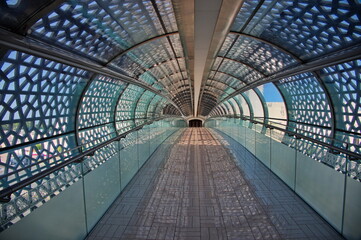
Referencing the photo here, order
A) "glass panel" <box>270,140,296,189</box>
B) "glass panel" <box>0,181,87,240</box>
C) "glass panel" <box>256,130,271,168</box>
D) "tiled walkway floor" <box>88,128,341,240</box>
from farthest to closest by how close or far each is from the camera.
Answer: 1. "glass panel" <box>256,130,271,168</box>
2. "glass panel" <box>270,140,296,189</box>
3. "tiled walkway floor" <box>88,128,341,240</box>
4. "glass panel" <box>0,181,87,240</box>

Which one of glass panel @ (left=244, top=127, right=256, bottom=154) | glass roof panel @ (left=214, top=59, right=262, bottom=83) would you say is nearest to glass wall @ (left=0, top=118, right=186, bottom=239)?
glass panel @ (left=244, top=127, right=256, bottom=154)

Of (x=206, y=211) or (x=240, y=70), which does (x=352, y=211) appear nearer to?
(x=206, y=211)

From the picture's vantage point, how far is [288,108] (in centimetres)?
1356

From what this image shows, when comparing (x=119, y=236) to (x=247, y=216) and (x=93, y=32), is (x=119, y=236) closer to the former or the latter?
(x=247, y=216)

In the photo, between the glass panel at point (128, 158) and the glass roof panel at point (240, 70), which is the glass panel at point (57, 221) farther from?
the glass roof panel at point (240, 70)

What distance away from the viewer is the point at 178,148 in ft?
29.6

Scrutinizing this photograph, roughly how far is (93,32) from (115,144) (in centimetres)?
409

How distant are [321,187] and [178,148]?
19.6ft

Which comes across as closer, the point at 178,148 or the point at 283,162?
the point at 283,162

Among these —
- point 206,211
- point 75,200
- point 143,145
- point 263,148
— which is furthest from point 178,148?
point 75,200

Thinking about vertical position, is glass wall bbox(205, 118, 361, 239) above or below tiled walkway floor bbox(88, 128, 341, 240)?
above

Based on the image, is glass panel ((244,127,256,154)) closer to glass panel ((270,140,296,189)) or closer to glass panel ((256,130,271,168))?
glass panel ((256,130,271,168))

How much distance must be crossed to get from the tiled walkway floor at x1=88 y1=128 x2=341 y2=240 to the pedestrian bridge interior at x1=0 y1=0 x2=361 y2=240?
0.08 ft

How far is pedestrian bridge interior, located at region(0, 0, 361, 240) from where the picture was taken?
2.98m
